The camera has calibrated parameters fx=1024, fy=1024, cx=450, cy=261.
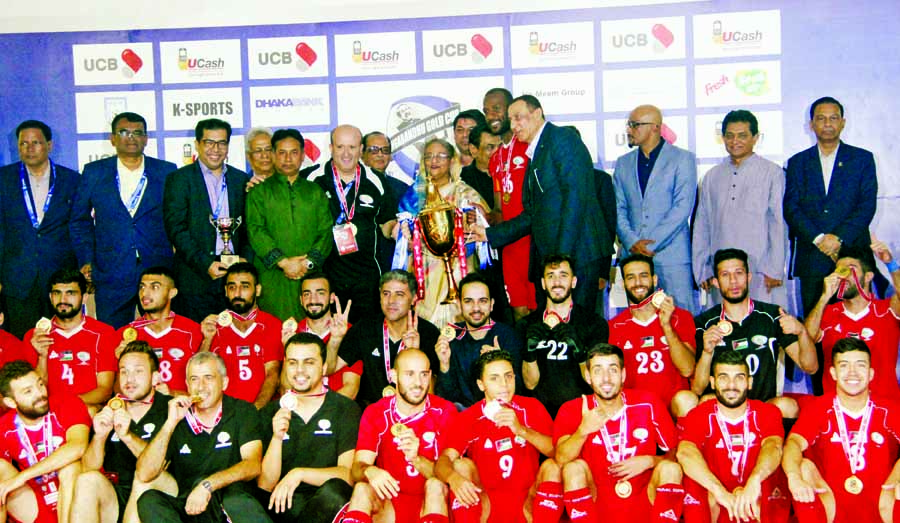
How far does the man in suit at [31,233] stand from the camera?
778 cm

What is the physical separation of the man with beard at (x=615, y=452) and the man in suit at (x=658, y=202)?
1890 millimetres

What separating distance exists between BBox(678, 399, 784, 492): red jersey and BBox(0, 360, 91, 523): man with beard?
342 cm

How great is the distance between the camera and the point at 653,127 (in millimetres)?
7488

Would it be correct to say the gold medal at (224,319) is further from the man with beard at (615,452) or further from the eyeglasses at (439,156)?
the man with beard at (615,452)

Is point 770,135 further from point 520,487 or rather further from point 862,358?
point 520,487

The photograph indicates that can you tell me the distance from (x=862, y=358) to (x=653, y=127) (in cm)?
256

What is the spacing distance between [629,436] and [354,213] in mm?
2881

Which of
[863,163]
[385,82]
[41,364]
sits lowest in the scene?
[41,364]

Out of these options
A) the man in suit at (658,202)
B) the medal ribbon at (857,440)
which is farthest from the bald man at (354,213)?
the medal ribbon at (857,440)

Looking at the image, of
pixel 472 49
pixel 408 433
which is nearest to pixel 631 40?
pixel 472 49

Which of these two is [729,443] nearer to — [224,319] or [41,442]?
[224,319]

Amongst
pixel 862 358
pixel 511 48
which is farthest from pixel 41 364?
pixel 862 358

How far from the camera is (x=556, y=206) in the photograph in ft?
23.1

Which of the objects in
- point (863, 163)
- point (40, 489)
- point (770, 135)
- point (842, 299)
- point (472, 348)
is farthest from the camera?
point (770, 135)
